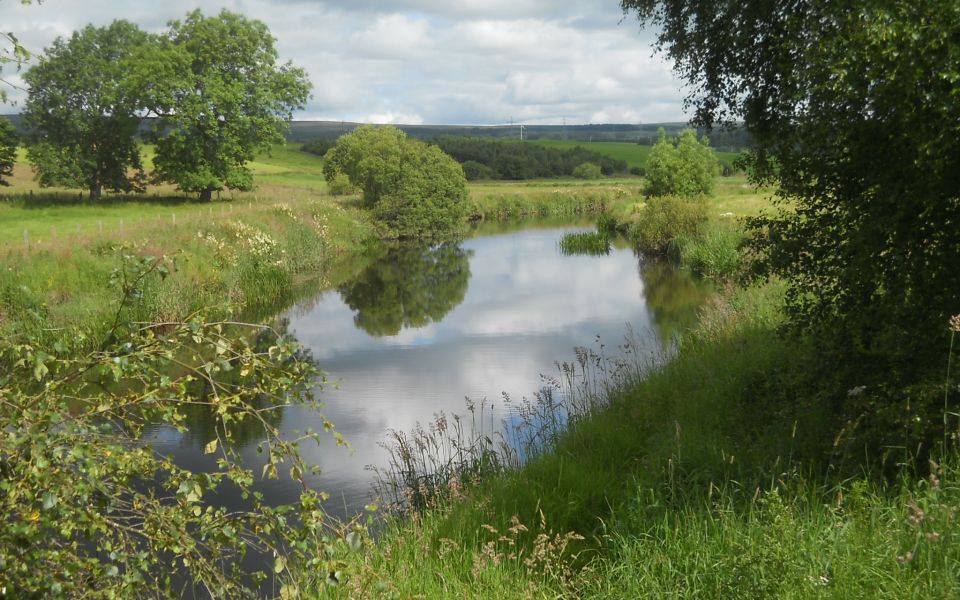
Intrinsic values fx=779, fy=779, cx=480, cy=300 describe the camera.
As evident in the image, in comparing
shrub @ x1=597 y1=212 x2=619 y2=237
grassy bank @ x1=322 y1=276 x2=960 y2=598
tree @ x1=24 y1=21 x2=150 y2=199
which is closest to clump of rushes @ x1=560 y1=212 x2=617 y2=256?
shrub @ x1=597 y1=212 x2=619 y2=237

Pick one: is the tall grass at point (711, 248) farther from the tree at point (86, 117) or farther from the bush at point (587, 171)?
the bush at point (587, 171)

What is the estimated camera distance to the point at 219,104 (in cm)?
4394

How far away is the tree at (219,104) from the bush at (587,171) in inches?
2688

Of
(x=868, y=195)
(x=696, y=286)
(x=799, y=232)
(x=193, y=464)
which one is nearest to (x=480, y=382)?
(x=193, y=464)

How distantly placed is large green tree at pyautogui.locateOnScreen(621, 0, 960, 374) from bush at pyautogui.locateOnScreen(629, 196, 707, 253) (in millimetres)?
25315

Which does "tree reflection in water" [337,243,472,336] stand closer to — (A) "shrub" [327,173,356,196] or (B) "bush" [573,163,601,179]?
(A) "shrub" [327,173,356,196]

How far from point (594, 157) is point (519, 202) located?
57920 mm

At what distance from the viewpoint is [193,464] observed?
11.4 metres

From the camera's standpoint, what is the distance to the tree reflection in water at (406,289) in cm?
2384

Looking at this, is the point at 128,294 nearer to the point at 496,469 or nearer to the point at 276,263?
the point at 496,469

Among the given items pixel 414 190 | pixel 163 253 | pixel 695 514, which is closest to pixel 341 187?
pixel 414 190

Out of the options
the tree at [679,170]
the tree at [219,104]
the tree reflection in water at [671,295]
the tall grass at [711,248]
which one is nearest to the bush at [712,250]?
the tall grass at [711,248]

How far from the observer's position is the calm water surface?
12.2 metres

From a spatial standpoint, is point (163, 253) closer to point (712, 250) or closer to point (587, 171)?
point (712, 250)
